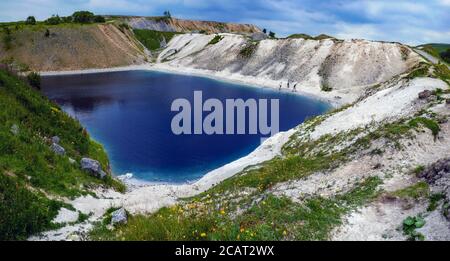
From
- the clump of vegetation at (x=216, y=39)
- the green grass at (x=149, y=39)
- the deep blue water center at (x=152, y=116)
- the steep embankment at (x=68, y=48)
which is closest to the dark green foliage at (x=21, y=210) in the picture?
the deep blue water center at (x=152, y=116)

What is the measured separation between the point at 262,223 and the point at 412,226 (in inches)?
239

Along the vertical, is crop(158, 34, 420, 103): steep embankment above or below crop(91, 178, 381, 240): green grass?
above

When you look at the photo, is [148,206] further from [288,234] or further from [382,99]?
[382,99]

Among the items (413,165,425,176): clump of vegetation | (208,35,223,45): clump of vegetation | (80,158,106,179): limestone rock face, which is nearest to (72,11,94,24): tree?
(208,35,223,45): clump of vegetation

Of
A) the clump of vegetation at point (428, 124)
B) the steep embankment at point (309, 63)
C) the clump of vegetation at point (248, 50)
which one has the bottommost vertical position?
the clump of vegetation at point (428, 124)

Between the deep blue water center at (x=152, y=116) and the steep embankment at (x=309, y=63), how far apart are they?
10923 mm

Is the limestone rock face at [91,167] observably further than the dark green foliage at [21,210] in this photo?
Yes

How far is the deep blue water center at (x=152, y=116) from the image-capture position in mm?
46594

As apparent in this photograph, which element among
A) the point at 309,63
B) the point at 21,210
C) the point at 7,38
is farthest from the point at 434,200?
the point at 7,38

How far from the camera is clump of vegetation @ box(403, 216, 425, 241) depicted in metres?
15.1

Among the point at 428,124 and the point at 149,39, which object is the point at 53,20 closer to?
the point at 149,39

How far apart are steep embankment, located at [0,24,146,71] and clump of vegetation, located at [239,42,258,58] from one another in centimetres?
4614

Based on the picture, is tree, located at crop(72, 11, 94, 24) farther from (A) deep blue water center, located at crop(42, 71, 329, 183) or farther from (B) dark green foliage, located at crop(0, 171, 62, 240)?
(B) dark green foliage, located at crop(0, 171, 62, 240)

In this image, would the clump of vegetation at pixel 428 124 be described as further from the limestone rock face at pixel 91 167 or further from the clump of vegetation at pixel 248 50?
the clump of vegetation at pixel 248 50
